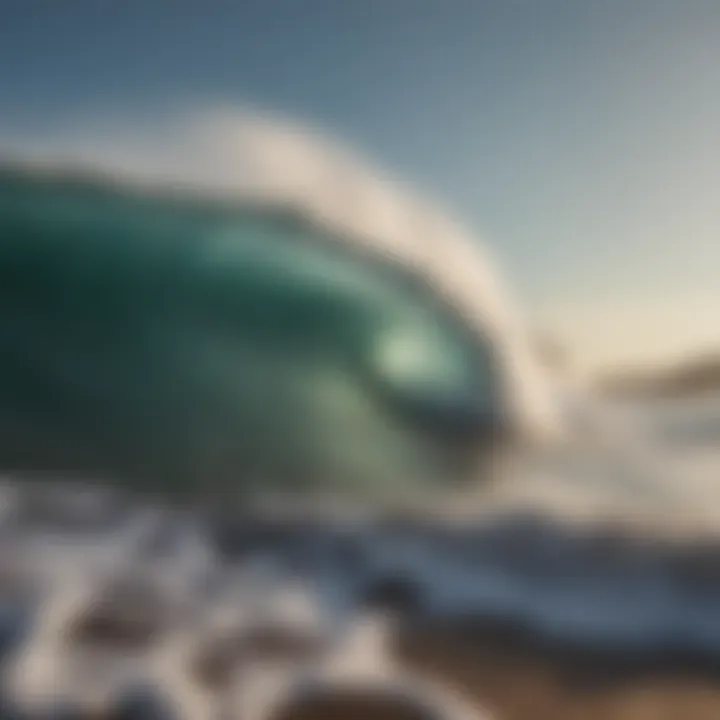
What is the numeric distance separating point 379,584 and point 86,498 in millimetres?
336

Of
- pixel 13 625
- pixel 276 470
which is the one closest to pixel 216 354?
pixel 276 470

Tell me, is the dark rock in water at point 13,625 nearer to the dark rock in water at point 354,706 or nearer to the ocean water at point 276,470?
the ocean water at point 276,470

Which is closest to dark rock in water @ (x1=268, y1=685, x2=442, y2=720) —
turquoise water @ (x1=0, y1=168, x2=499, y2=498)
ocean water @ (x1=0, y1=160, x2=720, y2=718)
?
ocean water @ (x1=0, y1=160, x2=720, y2=718)

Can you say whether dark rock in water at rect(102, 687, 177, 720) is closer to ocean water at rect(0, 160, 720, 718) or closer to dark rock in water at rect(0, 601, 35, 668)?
ocean water at rect(0, 160, 720, 718)

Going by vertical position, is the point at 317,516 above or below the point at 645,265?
below

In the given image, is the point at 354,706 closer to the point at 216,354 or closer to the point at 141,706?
the point at 141,706

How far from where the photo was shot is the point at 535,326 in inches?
36.5

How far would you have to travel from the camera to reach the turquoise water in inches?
36.2

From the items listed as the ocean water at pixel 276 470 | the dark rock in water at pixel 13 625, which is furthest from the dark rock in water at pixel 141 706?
the dark rock in water at pixel 13 625

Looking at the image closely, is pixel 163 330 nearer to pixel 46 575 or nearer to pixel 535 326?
pixel 46 575

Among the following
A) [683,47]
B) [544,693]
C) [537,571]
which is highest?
[683,47]

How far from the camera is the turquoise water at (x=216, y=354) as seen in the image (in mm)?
919

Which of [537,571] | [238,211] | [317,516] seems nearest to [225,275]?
[238,211]

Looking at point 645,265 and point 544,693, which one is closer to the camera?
point 544,693
